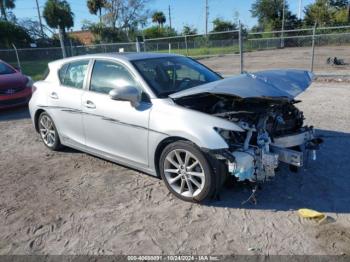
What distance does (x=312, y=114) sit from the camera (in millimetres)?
7566

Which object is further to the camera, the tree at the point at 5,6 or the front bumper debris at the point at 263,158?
the tree at the point at 5,6

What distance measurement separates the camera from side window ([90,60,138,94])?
4.52 meters

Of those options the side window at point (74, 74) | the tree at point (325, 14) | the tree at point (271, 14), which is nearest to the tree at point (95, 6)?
the tree at point (271, 14)

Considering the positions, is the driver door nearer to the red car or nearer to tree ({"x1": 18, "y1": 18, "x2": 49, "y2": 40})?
the red car

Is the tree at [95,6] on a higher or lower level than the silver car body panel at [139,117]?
higher

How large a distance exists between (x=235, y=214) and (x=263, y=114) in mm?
1140

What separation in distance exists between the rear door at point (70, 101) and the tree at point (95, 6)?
5396 cm

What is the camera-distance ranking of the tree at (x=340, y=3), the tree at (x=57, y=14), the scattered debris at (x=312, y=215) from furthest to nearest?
the tree at (x=340, y=3), the tree at (x=57, y=14), the scattered debris at (x=312, y=215)

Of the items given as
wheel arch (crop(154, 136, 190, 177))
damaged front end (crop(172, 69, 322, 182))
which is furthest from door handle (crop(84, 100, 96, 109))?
damaged front end (crop(172, 69, 322, 182))

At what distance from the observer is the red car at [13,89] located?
9438 millimetres

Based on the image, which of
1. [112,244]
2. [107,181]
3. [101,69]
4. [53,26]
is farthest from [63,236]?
[53,26]

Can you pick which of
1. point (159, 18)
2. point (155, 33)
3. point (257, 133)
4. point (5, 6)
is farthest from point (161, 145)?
point (159, 18)

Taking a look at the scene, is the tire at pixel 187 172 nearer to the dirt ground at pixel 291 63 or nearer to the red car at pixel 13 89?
the red car at pixel 13 89

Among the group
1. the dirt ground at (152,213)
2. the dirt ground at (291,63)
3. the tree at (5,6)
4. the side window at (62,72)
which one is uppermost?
the tree at (5,6)
